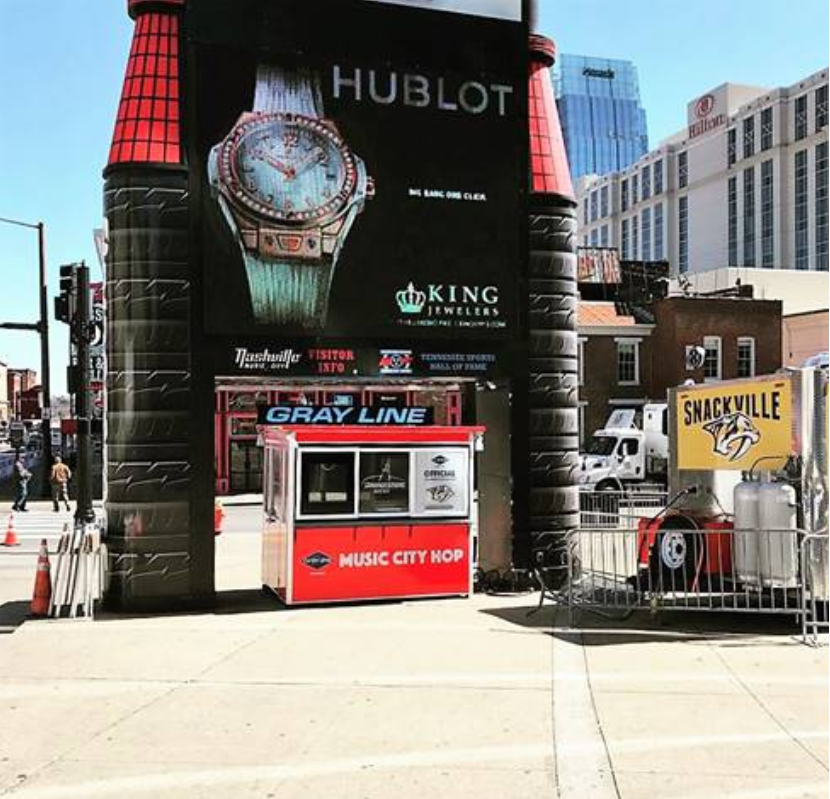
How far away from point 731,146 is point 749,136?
121 inches

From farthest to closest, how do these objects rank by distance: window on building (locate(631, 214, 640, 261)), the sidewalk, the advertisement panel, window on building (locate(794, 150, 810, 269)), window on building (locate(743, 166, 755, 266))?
window on building (locate(631, 214, 640, 261)) → window on building (locate(743, 166, 755, 266)) → window on building (locate(794, 150, 810, 269)) → the advertisement panel → the sidewalk

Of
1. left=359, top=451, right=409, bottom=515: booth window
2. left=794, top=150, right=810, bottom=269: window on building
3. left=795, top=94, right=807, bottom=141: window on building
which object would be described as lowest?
left=359, top=451, right=409, bottom=515: booth window

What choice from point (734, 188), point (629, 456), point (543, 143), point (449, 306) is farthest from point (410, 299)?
point (734, 188)

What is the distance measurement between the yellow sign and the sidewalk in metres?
1.75

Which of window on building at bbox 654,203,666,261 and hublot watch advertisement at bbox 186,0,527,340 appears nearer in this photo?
hublot watch advertisement at bbox 186,0,527,340

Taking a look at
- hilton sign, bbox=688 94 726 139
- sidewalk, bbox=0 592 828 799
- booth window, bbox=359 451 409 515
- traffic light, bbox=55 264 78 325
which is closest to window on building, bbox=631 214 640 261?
hilton sign, bbox=688 94 726 139

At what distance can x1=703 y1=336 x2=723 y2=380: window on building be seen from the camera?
4275 centimetres

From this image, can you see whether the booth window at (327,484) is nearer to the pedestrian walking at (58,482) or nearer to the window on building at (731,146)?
the pedestrian walking at (58,482)

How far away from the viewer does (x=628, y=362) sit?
4269 centimetres

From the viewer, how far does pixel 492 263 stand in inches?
439

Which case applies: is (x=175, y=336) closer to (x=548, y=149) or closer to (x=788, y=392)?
(x=548, y=149)

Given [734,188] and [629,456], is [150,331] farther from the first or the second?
[734,188]

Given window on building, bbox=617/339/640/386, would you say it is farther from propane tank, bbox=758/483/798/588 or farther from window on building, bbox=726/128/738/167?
window on building, bbox=726/128/738/167

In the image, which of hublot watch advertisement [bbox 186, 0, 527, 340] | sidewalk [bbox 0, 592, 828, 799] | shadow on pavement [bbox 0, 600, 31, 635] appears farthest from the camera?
hublot watch advertisement [bbox 186, 0, 527, 340]
